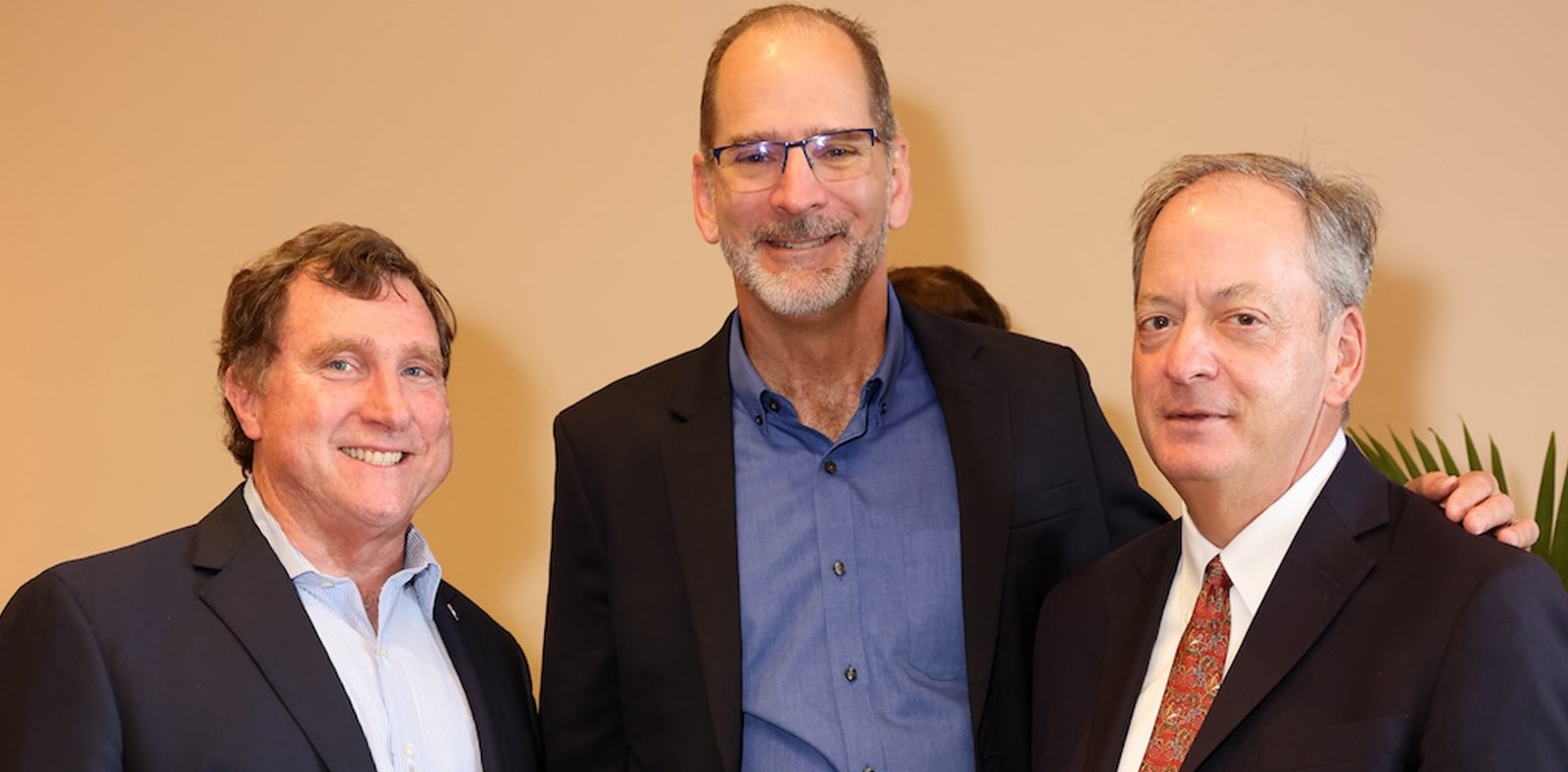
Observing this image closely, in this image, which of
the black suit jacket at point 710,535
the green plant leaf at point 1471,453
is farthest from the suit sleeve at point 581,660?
the green plant leaf at point 1471,453

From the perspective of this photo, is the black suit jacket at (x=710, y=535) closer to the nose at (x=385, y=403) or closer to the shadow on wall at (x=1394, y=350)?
the nose at (x=385, y=403)

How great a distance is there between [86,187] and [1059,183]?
2524 millimetres

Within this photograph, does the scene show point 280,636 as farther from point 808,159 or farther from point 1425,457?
point 1425,457

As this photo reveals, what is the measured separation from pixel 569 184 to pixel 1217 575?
2344mm

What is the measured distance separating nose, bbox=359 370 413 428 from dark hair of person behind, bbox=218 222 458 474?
0.13 meters

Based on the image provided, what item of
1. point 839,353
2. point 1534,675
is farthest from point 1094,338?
point 1534,675

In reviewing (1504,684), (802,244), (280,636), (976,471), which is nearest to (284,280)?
(280,636)

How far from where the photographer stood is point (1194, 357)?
2012 mm

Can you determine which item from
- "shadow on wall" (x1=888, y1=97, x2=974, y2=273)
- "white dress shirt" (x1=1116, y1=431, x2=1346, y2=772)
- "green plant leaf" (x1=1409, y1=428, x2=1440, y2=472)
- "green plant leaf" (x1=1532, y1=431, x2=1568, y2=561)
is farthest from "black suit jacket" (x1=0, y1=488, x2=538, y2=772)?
"green plant leaf" (x1=1532, y1=431, x2=1568, y2=561)

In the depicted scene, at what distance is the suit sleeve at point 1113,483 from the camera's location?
106 inches

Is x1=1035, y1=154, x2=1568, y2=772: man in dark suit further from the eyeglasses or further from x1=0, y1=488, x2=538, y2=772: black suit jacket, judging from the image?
x1=0, y1=488, x2=538, y2=772: black suit jacket

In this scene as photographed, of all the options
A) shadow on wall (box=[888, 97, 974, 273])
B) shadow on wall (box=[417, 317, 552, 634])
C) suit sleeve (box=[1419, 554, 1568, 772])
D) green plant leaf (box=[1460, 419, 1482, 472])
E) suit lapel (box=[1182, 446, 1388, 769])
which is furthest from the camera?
shadow on wall (box=[417, 317, 552, 634])

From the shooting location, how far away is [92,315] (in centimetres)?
438

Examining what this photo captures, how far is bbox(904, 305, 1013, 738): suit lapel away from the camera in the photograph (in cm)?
250
